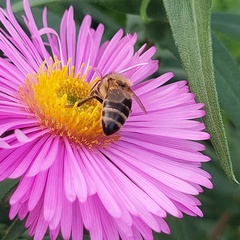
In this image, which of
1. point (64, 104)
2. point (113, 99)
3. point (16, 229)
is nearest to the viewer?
point (16, 229)

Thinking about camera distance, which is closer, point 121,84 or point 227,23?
point 121,84

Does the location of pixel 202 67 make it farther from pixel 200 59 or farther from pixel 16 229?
pixel 16 229

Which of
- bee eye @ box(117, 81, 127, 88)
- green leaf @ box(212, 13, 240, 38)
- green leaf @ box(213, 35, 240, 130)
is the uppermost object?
bee eye @ box(117, 81, 127, 88)

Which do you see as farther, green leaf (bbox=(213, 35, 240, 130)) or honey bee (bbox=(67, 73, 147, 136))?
green leaf (bbox=(213, 35, 240, 130))

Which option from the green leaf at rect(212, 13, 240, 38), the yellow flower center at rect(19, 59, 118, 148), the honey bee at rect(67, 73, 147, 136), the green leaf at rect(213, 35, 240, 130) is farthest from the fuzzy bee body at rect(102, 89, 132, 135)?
the green leaf at rect(212, 13, 240, 38)

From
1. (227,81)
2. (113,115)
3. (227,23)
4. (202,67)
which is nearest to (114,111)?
(113,115)

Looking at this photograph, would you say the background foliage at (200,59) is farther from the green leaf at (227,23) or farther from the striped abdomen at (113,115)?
the striped abdomen at (113,115)

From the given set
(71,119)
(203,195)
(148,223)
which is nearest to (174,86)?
(71,119)

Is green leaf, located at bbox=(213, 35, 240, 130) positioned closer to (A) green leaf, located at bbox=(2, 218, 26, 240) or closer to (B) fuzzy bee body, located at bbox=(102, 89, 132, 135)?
(B) fuzzy bee body, located at bbox=(102, 89, 132, 135)
